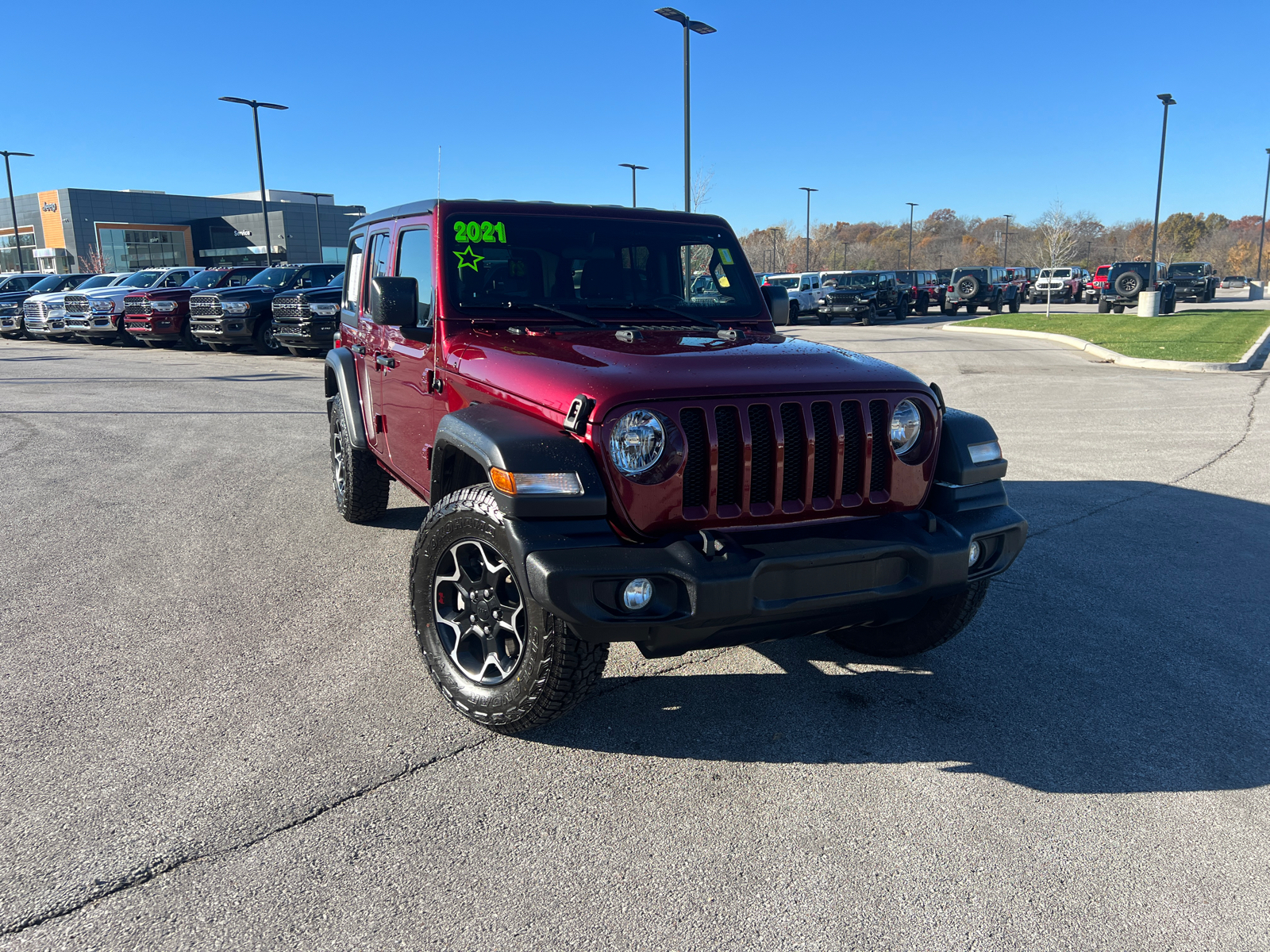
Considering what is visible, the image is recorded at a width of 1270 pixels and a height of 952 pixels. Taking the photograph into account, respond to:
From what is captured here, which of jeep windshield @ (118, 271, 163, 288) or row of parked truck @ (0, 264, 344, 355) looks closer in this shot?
row of parked truck @ (0, 264, 344, 355)

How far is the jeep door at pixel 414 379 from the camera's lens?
4.30 metres

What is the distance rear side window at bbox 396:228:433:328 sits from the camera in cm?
441

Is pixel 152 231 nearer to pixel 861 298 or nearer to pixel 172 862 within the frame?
pixel 861 298

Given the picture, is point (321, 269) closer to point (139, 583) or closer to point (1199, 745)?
point (139, 583)

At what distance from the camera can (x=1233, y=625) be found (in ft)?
14.7

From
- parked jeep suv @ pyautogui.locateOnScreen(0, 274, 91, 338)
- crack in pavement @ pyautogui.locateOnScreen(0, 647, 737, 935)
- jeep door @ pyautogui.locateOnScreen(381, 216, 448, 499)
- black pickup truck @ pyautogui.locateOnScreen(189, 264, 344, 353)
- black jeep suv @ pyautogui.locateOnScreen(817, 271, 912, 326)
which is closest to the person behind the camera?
crack in pavement @ pyautogui.locateOnScreen(0, 647, 737, 935)

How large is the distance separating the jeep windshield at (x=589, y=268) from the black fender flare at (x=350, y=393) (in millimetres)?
1640

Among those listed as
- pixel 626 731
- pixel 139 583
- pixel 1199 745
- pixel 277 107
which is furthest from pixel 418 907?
pixel 277 107

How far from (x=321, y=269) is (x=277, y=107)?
1412 centimetres

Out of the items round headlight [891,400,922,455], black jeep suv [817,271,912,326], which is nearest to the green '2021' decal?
round headlight [891,400,922,455]

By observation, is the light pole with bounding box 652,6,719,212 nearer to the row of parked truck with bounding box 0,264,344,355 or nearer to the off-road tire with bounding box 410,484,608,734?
the row of parked truck with bounding box 0,264,344,355

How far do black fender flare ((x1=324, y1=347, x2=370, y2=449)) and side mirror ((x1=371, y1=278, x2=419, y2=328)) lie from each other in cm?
156

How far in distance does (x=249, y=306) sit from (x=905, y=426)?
18.3 metres

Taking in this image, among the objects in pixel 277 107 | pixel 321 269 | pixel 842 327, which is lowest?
pixel 842 327
